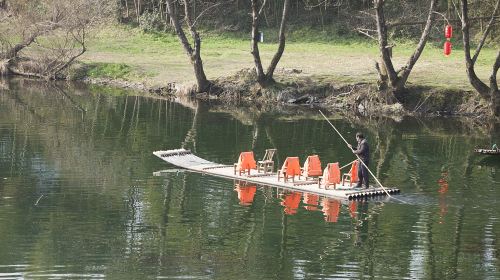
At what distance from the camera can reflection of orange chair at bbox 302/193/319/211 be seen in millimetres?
31141

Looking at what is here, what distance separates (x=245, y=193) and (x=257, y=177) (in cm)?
212

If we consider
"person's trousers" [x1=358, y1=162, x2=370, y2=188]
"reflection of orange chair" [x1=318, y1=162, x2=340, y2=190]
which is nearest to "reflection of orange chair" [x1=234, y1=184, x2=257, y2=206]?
"reflection of orange chair" [x1=318, y1=162, x2=340, y2=190]

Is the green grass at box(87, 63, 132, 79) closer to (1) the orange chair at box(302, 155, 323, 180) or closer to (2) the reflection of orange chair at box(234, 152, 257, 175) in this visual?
(2) the reflection of orange chair at box(234, 152, 257, 175)

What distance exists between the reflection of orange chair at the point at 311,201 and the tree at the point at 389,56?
2185cm

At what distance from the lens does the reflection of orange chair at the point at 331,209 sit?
97.9 feet

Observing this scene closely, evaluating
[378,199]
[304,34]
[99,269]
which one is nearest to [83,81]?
[304,34]

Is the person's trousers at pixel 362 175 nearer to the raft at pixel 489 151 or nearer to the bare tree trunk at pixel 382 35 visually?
the raft at pixel 489 151

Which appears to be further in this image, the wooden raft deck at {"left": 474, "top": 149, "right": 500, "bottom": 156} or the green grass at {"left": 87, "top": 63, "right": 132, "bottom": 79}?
the green grass at {"left": 87, "top": 63, "right": 132, "bottom": 79}

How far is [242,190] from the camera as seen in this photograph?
33562 millimetres

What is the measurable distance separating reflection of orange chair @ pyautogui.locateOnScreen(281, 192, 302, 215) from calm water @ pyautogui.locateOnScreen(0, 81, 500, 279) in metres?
0.04

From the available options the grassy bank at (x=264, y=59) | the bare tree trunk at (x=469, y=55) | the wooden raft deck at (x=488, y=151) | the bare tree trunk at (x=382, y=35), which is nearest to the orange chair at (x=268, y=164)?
the wooden raft deck at (x=488, y=151)

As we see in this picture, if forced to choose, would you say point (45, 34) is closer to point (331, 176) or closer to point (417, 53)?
point (417, 53)

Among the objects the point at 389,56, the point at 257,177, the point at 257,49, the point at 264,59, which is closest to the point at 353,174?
the point at 257,177

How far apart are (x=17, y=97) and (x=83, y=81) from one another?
10.2 metres
